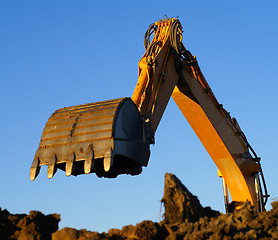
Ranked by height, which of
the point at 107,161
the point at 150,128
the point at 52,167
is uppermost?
the point at 150,128

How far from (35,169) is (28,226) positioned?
2.79 meters

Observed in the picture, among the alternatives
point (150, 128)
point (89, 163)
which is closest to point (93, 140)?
point (89, 163)

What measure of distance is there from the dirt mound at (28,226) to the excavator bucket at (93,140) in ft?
5.89

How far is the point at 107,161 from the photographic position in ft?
37.3

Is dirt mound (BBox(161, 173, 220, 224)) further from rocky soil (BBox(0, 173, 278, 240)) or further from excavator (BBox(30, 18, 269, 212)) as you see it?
excavator (BBox(30, 18, 269, 212))

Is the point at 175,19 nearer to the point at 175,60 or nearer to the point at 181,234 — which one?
the point at 175,60

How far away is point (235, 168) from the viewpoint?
17109mm

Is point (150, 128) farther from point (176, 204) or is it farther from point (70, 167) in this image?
point (176, 204)

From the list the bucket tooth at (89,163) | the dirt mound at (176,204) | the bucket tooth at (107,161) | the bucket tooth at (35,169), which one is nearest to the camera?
the dirt mound at (176,204)

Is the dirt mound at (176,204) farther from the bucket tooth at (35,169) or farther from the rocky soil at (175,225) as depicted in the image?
the bucket tooth at (35,169)

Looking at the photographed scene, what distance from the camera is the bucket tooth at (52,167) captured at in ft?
39.3

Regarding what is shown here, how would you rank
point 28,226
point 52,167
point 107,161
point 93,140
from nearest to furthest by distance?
1. point 28,226
2. point 107,161
3. point 93,140
4. point 52,167

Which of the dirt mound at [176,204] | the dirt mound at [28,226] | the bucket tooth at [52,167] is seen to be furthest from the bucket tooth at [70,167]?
the dirt mound at [176,204]

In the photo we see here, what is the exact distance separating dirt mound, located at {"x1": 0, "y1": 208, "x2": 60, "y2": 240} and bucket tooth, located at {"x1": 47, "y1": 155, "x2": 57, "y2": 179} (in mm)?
1961
